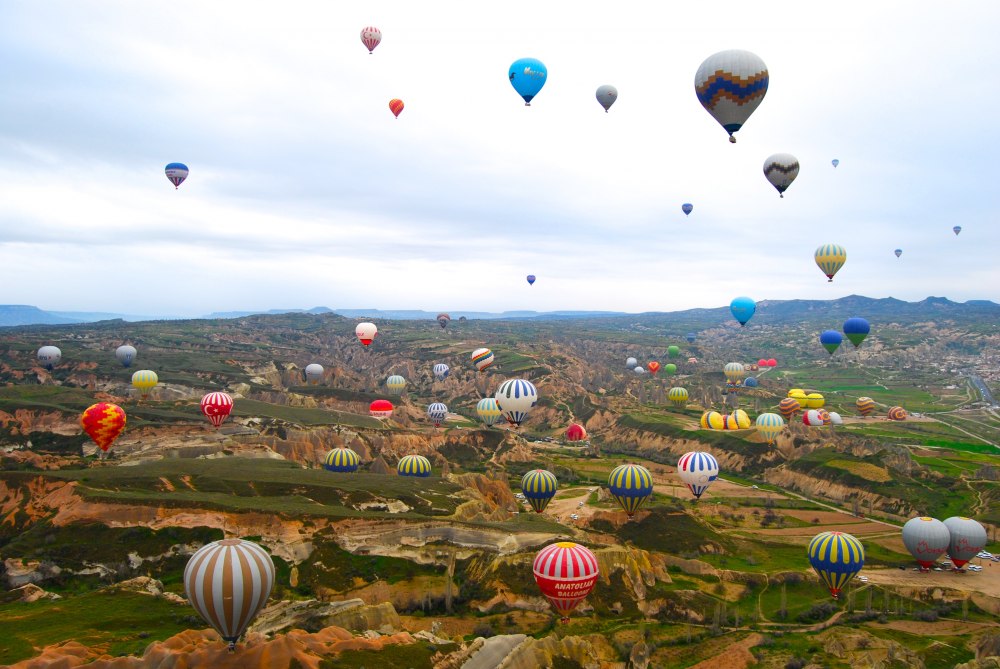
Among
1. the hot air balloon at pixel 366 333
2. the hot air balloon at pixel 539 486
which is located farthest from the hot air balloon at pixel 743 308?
the hot air balloon at pixel 366 333

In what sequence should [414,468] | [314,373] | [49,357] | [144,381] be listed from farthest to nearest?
[314,373] < [49,357] < [144,381] < [414,468]

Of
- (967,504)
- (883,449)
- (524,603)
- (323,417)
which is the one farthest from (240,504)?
(883,449)

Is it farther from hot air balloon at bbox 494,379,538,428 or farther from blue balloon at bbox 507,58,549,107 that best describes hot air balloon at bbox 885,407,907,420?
blue balloon at bbox 507,58,549,107

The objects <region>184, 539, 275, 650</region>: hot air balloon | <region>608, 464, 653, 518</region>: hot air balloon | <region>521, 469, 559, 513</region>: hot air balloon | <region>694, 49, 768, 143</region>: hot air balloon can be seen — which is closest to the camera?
<region>184, 539, 275, 650</region>: hot air balloon

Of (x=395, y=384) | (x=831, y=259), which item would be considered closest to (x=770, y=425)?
(x=831, y=259)

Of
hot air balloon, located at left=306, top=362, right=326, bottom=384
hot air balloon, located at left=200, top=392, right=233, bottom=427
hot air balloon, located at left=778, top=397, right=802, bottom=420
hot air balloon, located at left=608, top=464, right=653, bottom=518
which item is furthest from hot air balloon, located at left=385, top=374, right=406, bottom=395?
hot air balloon, located at left=608, top=464, right=653, bottom=518

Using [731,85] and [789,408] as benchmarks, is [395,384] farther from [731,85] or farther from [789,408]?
[731,85]

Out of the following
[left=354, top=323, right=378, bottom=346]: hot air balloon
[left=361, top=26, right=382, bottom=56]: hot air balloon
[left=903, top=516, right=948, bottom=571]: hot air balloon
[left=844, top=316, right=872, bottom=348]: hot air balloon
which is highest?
[left=361, top=26, right=382, bottom=56]: hot air balloon
